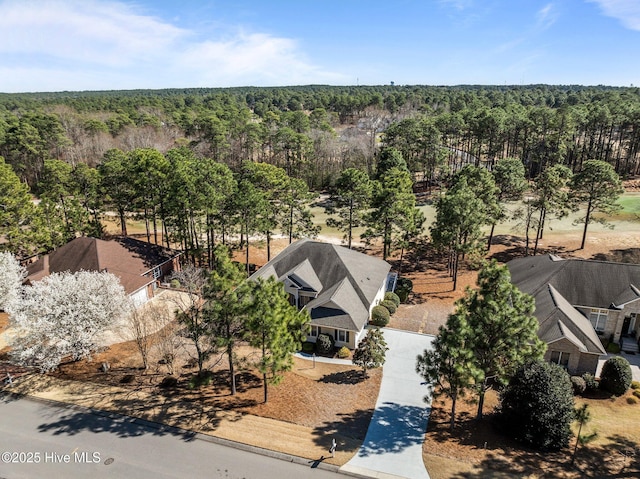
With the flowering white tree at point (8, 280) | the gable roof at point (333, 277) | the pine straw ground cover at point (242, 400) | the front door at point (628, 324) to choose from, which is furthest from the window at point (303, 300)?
the front door at point (628, 324)

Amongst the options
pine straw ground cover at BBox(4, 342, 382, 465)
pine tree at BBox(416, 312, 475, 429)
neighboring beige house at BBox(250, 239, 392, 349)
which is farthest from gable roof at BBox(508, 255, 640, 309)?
pine straw ground cover at BBox(4, 342, 382, 465)

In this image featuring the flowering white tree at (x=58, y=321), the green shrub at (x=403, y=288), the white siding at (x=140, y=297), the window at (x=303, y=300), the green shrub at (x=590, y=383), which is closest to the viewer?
the green shrub at (x=590, y=383)

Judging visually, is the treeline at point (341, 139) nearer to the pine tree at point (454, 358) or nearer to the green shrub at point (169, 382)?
the green shrub at point (169, 382)

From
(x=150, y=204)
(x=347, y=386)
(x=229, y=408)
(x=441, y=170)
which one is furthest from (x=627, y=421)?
(x=441, y=170)

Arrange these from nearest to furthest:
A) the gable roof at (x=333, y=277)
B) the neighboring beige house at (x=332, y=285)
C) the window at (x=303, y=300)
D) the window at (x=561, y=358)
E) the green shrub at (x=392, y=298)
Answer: the window at (x=561, y=358), the neighboring beige house at (x=332, y=285), the gable roof at (x=333, y=277), the window at (x=303, y=300), the green shrub at (x=392, y=298)

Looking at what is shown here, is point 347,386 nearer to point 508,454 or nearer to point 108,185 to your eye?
point 508,454

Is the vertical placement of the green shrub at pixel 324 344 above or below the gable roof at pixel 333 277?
below

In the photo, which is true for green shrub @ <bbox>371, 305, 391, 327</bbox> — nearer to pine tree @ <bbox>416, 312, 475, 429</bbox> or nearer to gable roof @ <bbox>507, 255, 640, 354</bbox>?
gable roof @ <bbox>507, 255, 640, 354</bbox>

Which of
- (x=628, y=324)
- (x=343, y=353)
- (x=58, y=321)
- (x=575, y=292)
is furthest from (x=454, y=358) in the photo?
(x=58, y=321)
